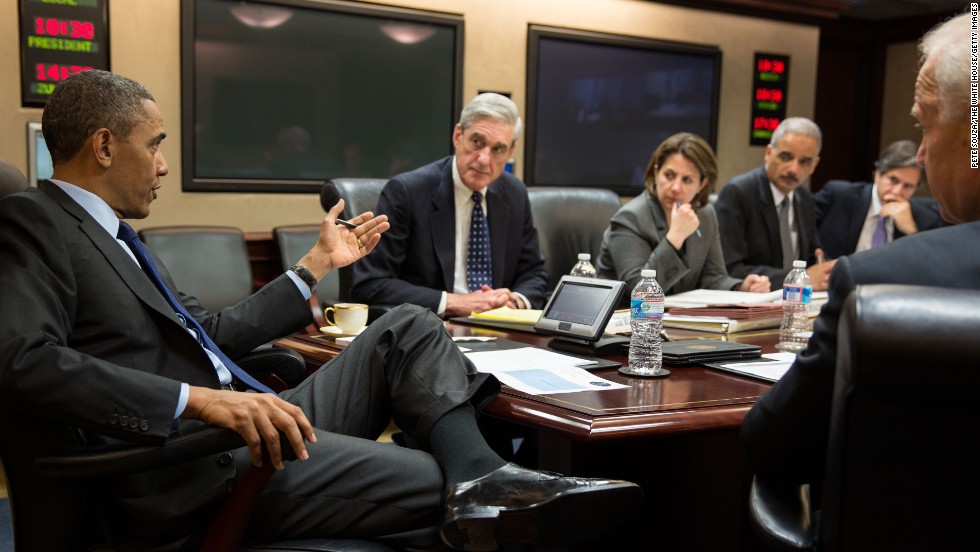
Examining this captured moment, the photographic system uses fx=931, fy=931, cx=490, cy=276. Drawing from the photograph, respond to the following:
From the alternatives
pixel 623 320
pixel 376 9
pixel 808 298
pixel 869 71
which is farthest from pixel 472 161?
pixel 869 71

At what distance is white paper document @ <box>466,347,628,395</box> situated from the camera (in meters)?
1.71

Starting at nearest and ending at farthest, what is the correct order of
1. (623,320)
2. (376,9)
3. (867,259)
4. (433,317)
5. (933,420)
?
(933,420), (867,259), (433,317), (623,320), (376,9)

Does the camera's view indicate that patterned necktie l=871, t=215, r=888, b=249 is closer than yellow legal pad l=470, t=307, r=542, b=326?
No

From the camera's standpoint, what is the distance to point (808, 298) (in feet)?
7.79

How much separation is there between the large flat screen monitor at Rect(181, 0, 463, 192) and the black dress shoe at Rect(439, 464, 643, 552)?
10.5 ft

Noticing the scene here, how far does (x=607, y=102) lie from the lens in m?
5.55

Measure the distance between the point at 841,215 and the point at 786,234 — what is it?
50 cm

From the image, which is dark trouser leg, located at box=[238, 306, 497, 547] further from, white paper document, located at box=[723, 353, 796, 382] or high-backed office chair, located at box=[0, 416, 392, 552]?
white paper document, located at box=[723, 353, 796, 382]

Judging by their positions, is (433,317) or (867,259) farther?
(433,317)

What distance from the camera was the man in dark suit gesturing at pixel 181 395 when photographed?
54.1 inches

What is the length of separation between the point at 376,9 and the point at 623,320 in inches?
115

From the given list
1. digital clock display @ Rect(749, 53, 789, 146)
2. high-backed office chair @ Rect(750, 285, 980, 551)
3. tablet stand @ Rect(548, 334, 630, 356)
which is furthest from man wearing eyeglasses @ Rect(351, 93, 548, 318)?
digital clock display @ Rect(749, 53, 789, 146)

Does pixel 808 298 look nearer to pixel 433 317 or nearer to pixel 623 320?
pixel 623 320

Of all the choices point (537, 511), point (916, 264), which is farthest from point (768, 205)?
point (916, 264)
